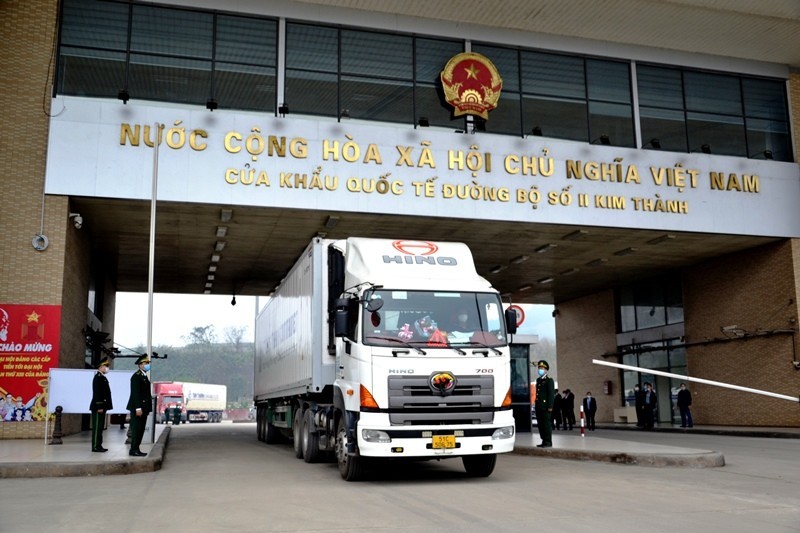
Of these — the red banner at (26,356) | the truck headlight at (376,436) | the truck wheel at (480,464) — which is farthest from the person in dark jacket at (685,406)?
the red banner at (26,356)

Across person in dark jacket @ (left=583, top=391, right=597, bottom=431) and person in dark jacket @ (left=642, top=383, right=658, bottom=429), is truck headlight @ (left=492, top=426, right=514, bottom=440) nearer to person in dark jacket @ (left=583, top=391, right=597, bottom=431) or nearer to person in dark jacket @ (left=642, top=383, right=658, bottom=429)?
person in dark jacket @ (left=583, top=391, right=597, bottom=431)

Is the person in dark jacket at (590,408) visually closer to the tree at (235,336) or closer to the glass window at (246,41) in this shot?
the glass window at (246,41)

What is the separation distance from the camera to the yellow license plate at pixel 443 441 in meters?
10.5

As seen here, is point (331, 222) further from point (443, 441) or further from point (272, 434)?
point (443, 441)

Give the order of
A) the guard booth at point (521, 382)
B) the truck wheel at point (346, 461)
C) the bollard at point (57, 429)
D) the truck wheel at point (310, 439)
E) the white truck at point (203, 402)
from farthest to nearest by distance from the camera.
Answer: the white truck at point (203, 402)
the guard booth at point (521, 382)
the bollard at point (57, 429)
the truck wheel at point (310, 439)
the truck wheel at point (346, 461)

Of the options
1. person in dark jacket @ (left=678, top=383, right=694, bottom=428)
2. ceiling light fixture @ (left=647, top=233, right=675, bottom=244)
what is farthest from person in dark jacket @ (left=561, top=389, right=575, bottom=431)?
ceiling light fixture @ (left=647, top=233, right=675, bottom=244)

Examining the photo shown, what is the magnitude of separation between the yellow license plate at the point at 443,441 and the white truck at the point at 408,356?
0.01m

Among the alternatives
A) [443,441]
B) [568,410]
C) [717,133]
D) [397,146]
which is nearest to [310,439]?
[443,441]

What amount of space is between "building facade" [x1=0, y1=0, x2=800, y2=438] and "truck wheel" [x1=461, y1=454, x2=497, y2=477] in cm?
953

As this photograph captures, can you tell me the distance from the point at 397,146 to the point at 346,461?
1102 cm

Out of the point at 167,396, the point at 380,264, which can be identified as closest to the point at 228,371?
the point at 167,396

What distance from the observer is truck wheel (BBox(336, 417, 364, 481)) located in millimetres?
11148

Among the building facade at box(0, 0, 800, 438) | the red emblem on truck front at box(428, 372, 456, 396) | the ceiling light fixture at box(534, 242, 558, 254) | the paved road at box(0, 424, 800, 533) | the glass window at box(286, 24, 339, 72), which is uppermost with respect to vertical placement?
the glass window at box(286, 24, 339, 72)

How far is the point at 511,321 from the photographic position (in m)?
11.7
